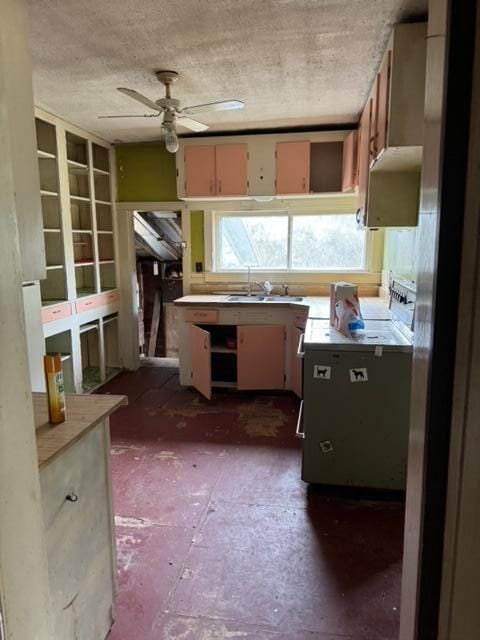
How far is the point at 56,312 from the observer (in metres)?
3.68

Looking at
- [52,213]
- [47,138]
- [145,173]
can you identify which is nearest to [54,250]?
[52,213]

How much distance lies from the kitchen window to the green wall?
0.65m

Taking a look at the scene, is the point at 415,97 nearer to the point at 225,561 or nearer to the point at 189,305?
the point at 225,561

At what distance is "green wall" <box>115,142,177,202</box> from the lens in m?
4.58

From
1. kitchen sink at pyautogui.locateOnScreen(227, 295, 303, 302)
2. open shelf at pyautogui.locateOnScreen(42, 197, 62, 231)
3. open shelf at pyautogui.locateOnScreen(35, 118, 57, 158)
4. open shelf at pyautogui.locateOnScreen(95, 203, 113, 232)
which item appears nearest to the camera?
open shelf at pyautogui.locateOnScreen(35, 118, 57, 158)

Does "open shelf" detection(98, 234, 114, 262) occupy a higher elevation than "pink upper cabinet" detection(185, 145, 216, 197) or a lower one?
lower

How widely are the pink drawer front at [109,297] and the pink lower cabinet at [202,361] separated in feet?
3.46

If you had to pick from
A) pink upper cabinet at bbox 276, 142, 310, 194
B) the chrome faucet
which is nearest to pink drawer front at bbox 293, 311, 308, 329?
the chrome faucet

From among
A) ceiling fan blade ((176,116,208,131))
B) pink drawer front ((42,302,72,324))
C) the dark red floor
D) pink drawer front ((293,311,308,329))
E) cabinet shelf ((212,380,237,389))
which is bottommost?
the dark red floor

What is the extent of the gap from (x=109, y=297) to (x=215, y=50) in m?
2.87

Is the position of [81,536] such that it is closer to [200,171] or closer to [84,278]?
[200,171]

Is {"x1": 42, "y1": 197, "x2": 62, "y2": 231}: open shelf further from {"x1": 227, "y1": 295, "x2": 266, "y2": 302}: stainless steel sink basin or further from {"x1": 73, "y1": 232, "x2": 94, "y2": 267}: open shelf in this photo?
{"x1": 227, "y1": 295, "x2": 266, "y2": 302}: stainless steel sink basin

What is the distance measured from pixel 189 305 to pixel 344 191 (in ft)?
5.91

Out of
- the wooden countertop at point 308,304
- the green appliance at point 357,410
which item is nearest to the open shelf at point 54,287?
the wooden countertop at point 308,304
